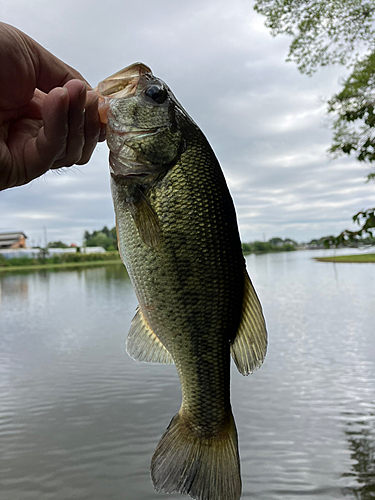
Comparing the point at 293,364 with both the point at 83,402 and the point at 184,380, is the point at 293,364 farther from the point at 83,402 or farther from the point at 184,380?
the point at 184,380

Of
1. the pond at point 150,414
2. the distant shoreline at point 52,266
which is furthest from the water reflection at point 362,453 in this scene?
the distant shoreline at point 52,266

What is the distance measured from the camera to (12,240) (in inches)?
1379

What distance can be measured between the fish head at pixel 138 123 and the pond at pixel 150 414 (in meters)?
3.63

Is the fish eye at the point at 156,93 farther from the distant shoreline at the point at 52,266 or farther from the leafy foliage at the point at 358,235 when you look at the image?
the distant shoreline at the point at 52,266

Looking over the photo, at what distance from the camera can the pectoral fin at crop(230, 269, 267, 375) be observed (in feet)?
4.33

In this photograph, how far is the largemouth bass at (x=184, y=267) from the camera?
4.04 ft

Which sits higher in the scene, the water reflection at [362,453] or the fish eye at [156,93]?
the fish eye at [156,93]

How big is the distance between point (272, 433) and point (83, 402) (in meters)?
3.02

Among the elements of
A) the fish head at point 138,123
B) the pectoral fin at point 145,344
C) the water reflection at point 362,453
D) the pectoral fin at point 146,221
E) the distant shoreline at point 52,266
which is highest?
the fish head at point 138,123

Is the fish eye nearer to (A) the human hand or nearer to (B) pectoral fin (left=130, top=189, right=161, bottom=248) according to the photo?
(A) the human hand

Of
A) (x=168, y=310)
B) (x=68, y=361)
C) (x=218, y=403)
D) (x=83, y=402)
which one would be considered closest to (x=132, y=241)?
(x=168, y=310)

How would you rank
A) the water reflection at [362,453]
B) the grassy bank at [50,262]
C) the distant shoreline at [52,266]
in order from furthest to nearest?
1. the distant shoreline at [52,266]
2. the grassy bank at [50,262]
3. the water reflection at [362,453]

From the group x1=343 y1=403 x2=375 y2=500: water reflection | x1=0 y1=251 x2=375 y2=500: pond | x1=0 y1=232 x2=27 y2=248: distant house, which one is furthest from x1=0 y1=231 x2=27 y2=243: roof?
x1=343 y1=403 x2=375 y2=500: water reflection

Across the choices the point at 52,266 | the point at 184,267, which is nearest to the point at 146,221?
the point at 184,267
